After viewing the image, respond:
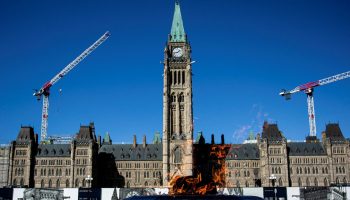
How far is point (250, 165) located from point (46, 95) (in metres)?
77.6

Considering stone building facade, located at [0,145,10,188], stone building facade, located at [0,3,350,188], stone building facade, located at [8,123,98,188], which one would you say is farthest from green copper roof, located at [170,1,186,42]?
stone building facade, located at [0,145,10,188]

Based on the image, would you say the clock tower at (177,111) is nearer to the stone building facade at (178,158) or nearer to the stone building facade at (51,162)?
the stone building facade at (178,158)

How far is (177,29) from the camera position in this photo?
128375 mm

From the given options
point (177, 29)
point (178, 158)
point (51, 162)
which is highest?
point (177, 29)

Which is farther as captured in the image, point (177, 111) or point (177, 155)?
point (177, 111)

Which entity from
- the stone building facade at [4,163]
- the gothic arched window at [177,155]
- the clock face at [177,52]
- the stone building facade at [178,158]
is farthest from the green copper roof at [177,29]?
the stone building facade at [4,163]

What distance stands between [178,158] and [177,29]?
119 ft

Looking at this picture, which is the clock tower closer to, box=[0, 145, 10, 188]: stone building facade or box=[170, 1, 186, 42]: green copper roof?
box=[170, 1, 186, 42]: green copper roof

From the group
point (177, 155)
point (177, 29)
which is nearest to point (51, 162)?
point (177, 155)

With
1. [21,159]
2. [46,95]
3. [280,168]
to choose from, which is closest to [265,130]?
[280,168]

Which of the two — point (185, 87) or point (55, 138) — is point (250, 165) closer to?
point (185, 87)

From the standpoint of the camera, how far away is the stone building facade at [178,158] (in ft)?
385

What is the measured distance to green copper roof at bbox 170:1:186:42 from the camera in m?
127

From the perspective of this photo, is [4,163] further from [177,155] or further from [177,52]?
[177,52]
